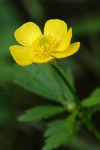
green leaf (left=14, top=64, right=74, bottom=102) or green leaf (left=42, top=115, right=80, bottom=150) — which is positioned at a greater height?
green leaf (left=14, top=64, right=74, bottom=102)

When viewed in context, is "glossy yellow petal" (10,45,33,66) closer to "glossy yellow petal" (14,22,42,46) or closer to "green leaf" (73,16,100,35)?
"glossy yellow petal" (14,22,42,46)

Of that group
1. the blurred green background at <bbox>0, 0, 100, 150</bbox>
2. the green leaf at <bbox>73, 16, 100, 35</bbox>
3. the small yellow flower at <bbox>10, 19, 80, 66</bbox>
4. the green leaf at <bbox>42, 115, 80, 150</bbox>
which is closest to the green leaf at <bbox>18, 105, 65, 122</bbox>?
the green leaf at <bbox>42, 115, 80, 150</bbox>

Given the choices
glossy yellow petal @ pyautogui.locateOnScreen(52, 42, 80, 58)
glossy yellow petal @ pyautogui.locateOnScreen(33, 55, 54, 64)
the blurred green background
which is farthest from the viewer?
the blurred green background

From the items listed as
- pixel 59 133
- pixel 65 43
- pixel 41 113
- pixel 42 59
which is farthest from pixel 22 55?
pixel 59 133

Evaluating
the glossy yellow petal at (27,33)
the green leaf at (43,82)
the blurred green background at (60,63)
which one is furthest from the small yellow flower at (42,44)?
the blurred green background at (60,63)

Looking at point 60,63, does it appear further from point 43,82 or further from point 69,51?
point 69,51
